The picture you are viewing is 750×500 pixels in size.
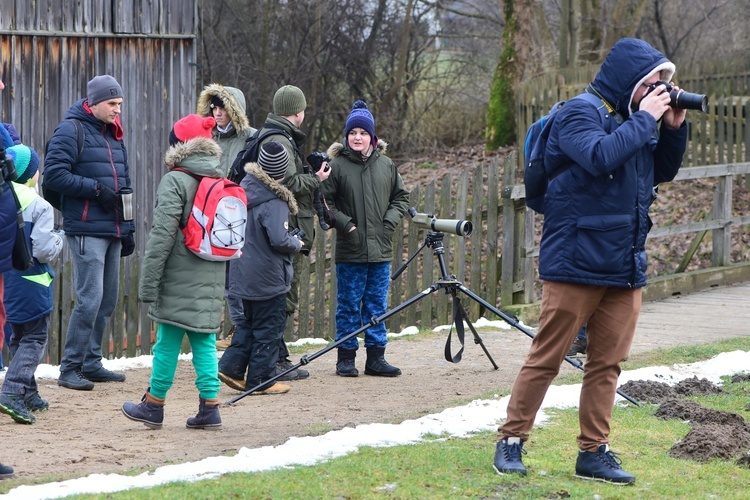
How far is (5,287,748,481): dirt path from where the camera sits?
5.42 m

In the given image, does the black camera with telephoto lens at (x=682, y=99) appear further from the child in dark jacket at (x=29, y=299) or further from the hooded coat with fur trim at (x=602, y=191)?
the child in dark jacket at (x=29, y=299)

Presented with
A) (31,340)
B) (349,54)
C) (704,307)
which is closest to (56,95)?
(31,340)

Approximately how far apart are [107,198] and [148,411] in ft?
5.89

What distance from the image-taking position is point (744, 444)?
5730 millimetres

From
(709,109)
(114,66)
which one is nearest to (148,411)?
(114,66)

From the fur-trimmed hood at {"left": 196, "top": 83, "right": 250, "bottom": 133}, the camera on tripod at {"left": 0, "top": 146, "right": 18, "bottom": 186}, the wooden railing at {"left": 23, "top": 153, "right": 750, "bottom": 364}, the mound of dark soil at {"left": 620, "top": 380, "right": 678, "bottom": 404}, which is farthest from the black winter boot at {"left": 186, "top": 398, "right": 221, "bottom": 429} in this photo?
the wooden railing at {"left": 23, "top": 153, "right": 750, "bottom": 364}

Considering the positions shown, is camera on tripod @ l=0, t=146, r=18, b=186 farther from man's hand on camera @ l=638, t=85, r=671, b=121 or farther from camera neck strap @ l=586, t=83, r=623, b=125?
man's hand on camera @ l=638, t=85, r=671, b=121

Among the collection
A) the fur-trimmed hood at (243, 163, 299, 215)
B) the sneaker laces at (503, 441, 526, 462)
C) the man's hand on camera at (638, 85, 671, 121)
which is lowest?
the sneaker laces at (503, 441, 526, 462)

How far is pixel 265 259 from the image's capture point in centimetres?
704

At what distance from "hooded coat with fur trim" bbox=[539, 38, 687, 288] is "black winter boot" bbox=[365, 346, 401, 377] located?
122 inches

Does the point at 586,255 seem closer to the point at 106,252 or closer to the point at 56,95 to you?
the point at 106,252

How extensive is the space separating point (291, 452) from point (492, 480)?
40.4 inches

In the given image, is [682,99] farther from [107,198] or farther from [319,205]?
[107,198]

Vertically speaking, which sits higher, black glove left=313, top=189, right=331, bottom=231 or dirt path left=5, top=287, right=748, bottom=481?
black glove left=313, top=189, right=331, bottom=231
